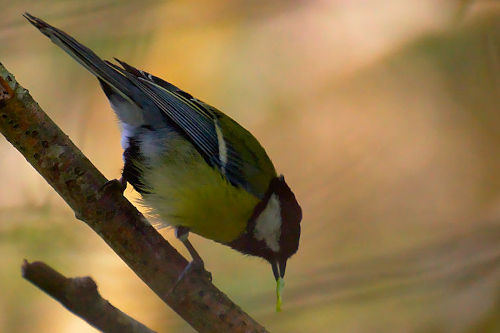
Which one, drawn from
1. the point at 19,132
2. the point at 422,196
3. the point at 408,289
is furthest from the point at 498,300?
the point at 19,132

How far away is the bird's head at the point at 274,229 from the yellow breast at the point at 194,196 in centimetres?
5

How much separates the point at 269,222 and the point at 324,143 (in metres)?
1.12

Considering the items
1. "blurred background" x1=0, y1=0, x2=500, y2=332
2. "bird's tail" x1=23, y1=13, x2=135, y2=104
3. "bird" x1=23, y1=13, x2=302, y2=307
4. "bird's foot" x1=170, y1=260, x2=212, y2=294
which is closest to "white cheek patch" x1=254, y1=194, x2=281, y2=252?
"bird" x1=23, y1=13, x2=302, y2=307

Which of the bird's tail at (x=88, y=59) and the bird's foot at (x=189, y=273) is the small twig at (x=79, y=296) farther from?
the bird's tail at (x=88, y=59)

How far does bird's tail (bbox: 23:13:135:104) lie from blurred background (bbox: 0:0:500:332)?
837 mm

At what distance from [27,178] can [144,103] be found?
0.94m

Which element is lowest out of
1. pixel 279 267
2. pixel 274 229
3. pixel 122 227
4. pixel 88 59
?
pixel 279 267

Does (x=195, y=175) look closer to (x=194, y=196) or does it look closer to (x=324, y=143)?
(x=194, y=196)

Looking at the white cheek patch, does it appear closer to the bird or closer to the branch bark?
the bird

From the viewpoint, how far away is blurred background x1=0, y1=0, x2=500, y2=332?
2.23 m

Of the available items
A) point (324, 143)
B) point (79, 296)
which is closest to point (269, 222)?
point (79, 296)

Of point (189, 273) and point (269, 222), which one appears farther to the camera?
point (269, 222)

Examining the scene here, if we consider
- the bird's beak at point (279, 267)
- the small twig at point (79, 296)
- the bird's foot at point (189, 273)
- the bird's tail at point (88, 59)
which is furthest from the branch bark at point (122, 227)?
the bird's beak at point (279, 267)

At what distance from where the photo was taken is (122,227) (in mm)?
1464
